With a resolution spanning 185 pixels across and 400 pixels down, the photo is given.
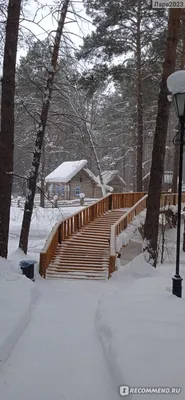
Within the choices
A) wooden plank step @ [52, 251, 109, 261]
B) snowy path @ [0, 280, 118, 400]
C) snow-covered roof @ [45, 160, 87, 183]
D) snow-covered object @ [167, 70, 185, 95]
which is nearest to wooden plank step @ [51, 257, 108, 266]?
wooden plank step @ [52, 251, 109, 261]

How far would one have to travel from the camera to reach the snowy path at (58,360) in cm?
267

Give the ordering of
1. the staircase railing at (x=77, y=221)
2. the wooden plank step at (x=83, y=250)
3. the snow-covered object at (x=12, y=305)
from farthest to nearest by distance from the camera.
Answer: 1. the wooden plank step at (x=83, y=250)
2. the staircase railing at (x=77, y=221)
3. the snow-covered object at (x=12, y=305)

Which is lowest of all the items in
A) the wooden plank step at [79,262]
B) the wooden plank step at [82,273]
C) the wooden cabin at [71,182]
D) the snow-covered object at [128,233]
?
the wooden plank step at [82,273]

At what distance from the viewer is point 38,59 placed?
10.0 m

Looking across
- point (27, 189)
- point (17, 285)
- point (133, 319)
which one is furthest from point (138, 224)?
point (133, 319)

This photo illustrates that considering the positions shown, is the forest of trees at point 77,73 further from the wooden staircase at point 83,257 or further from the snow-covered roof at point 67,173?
the snow-covered roof at point 67,173

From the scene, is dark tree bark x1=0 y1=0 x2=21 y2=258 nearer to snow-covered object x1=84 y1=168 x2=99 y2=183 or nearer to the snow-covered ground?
the snow-covered ground

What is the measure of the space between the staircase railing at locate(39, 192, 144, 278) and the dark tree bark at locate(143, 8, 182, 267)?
2250mm

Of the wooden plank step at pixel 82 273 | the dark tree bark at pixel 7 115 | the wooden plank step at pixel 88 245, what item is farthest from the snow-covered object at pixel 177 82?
the wooden plank step at pixel 88 245

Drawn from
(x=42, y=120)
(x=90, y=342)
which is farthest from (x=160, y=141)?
(x=90, y=342)

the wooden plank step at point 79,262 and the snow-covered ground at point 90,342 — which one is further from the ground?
the snow-covered ground at point 90,342

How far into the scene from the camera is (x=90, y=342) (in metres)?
3.67

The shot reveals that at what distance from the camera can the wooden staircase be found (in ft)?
24.1

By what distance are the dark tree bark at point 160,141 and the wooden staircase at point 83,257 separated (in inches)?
44.4
